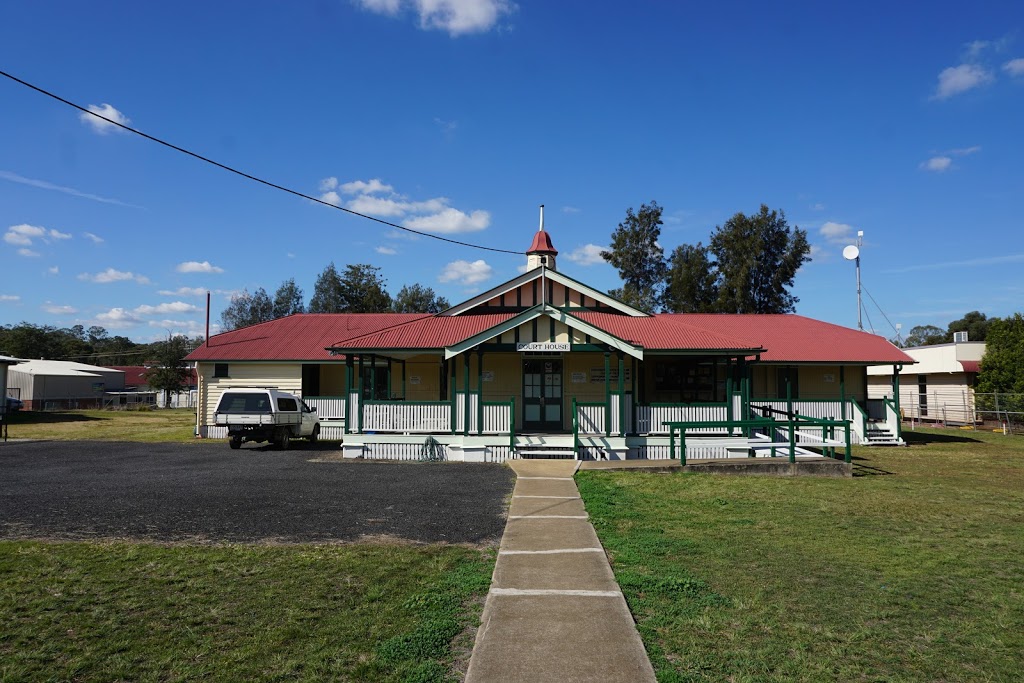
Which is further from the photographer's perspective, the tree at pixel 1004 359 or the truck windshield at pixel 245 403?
the tree at pixel 1004 359

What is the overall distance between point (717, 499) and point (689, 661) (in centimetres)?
733

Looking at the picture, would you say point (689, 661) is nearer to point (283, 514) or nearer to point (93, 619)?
point (93, 619)

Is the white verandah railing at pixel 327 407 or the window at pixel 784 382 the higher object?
the window at pixel 784 382

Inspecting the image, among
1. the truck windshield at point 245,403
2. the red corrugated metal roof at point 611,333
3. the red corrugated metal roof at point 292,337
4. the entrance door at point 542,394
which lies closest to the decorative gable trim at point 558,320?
the red corrugated metal roof at point 611,333

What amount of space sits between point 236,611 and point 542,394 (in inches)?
623

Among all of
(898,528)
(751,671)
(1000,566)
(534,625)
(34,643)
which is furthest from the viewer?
(898,528)

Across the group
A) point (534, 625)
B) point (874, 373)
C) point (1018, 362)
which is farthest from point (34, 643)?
point (874, 373)

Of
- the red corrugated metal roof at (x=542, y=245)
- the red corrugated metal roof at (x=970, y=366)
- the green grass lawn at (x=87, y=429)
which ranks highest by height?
the red corrugated metal roof at (x=542, y=245)

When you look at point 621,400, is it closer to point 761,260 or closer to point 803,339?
point 803,339

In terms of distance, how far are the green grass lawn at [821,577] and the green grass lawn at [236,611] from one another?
6.00 feet

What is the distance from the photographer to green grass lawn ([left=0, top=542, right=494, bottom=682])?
4.74m

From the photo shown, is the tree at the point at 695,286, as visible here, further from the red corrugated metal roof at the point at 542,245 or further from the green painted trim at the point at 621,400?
the green painted trim at the point at 621,400

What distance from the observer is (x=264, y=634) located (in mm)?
5332

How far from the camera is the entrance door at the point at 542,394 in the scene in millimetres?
21266
